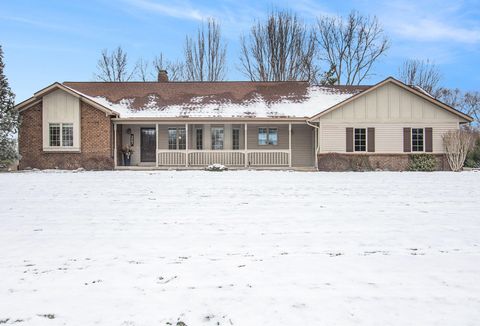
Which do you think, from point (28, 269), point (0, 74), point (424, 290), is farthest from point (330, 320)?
point (0, 74)

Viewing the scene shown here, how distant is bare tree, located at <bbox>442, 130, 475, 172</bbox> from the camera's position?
60.1 ft

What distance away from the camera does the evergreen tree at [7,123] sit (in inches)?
721

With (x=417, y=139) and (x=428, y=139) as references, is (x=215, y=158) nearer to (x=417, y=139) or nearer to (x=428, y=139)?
(x=417, y=139)

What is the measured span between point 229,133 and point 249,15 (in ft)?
61.9

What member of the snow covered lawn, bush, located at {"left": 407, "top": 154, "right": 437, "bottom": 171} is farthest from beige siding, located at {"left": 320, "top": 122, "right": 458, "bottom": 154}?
the snow covered lawn

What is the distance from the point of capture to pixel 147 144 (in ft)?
71.0

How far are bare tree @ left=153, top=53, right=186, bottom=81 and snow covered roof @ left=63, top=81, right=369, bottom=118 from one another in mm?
13443

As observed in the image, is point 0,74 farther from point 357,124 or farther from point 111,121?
point 357,124

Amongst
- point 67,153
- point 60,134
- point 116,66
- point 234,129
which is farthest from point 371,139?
point 116,66

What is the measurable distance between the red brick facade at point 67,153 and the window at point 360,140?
1347 cm

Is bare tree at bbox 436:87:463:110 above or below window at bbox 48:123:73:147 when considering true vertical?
above

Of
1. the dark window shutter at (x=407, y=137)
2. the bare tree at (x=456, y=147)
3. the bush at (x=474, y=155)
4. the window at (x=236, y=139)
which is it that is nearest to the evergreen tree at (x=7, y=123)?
the window at (x=236, y=139)

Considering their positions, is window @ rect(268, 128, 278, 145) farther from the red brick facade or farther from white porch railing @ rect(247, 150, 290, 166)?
the red brick facade

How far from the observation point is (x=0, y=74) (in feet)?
62.4
